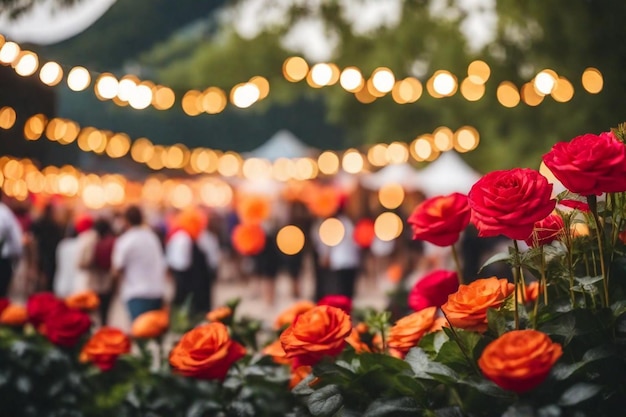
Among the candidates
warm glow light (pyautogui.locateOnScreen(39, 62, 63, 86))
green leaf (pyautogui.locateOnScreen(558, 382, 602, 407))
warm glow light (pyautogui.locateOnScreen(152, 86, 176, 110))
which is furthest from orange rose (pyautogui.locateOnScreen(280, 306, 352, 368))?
warm glow light (pyautogui.locateOnScreen(152, 86, 176, 110))

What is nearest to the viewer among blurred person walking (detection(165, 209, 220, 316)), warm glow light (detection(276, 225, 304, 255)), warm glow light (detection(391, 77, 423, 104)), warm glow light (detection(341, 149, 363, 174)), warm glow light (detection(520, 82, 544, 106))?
warm glow light (detection(520, 82, 544, 106))

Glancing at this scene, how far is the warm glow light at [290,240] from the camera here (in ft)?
45.8

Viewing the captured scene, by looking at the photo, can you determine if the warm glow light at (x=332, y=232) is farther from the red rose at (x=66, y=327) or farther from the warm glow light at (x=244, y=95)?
the red rose at (x=66, y=327)

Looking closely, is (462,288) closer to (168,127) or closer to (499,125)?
(499,125)

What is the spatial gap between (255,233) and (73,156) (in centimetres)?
1924

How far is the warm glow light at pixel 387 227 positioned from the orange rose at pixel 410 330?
1432 cm

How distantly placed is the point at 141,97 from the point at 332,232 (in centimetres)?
355

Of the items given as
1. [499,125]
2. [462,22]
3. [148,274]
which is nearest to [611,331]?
[148,274]

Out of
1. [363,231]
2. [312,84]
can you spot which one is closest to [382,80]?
[312,84]

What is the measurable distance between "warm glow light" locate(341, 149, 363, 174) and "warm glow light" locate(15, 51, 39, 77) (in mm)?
16553

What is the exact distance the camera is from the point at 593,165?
5.98ft

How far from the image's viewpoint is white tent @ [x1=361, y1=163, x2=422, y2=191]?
1725cm

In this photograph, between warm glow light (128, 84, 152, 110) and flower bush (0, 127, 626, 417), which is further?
warm glow light (128, 84, 152, 110)

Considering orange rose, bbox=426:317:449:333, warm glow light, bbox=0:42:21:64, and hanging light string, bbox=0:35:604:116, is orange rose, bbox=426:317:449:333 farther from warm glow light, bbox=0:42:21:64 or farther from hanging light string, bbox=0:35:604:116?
hanging light string, bbox=0:35:604:116
